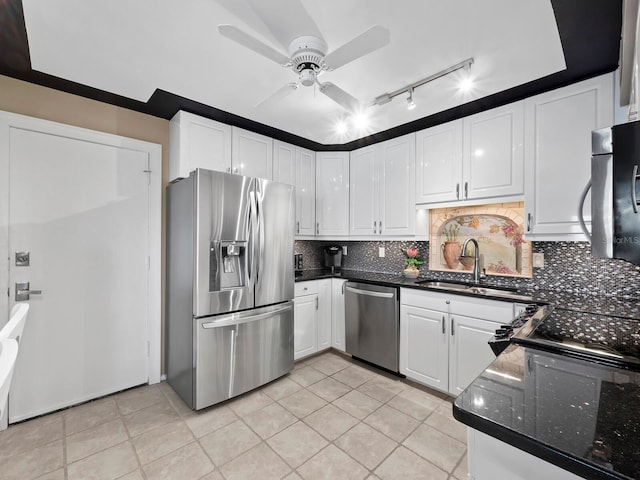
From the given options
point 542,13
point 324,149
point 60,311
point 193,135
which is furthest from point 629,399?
point 324,149

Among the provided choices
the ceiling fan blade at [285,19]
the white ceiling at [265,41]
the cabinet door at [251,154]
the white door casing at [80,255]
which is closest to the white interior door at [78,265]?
the white door casing at [80,255]

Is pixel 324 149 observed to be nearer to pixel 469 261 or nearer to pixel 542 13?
pixel 469 261

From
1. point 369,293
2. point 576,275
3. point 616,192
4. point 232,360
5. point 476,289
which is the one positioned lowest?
point 232,360

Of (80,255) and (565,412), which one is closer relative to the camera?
(565,412)

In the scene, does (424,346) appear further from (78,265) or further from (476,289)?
(78,265)

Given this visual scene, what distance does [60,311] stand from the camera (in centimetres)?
227

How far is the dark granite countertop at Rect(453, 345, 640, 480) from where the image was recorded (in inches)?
19.7

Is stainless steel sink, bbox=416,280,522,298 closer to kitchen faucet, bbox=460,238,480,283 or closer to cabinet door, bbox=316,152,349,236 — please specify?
kitchen faucet, bbox=460,238,480,283

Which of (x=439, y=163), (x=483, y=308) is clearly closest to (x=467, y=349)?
(x=483, y=308)

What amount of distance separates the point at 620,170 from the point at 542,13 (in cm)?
131

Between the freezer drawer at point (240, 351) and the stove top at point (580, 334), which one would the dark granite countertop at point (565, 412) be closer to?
the stove top at point (580, 334)

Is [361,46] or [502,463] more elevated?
[361,46]

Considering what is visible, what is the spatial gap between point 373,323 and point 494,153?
1866 millimetres

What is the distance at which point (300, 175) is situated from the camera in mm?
3494
